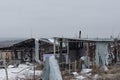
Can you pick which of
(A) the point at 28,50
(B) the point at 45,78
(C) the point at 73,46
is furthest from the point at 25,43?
(B) the point at 45,78

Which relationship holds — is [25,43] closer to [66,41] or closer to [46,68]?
[66,41]

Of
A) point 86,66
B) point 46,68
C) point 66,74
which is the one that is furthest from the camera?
point 86,66

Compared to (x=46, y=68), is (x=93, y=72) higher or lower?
lower

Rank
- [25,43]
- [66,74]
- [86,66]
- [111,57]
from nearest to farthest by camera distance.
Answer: [66,74], [86,66], [111,57], [25,43]

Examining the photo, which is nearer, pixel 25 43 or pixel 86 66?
pixel 86 66

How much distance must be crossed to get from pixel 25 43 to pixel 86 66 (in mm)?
7895

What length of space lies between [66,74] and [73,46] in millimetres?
6166

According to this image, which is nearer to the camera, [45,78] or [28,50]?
[45,78]

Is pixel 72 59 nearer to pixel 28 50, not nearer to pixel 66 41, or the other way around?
pixel 66 41

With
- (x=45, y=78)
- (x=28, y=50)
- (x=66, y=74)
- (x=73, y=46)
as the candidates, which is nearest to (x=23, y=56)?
(x=28, y=50)

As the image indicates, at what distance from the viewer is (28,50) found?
29.3 m

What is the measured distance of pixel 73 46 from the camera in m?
25.3

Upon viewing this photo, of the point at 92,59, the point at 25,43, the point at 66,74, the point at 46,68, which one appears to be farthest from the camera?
the point at 25,43

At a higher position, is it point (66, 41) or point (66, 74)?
point (66, 41)
